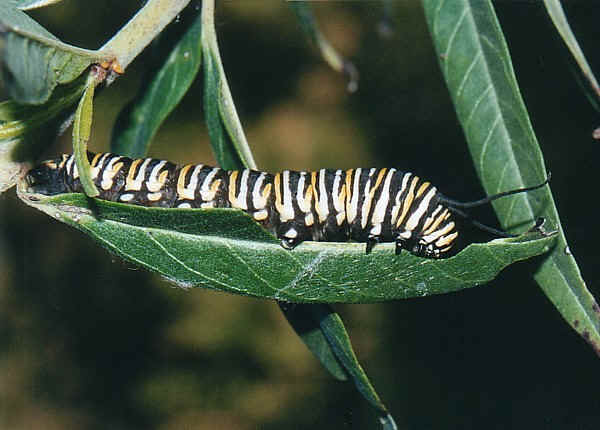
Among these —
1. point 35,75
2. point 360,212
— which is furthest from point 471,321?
point 35,75

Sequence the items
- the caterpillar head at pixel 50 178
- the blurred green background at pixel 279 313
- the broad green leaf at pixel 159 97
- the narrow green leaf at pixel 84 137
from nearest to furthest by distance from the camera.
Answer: the narrow green leaf at pixel 84 137 < the caterpillar head at pixel 50 178 < the broad green leaf at pixel 159 97 < the blurred green background at pixel 279 313

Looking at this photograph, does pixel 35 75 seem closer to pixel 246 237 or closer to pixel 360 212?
pixel 246 237

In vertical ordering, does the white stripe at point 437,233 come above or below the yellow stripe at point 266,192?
below

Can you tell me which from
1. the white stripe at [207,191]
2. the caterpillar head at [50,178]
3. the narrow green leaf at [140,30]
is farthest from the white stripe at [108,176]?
the narrow green leaf at [140,30]

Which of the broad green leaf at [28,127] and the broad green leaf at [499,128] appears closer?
the broad green leaf at [28,127]

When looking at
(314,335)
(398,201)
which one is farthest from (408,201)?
(314,335)

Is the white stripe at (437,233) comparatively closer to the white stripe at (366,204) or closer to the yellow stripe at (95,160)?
the white stripe at (366,204)

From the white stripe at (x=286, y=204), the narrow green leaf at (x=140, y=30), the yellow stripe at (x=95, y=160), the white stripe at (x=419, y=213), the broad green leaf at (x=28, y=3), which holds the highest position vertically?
the broad green leaf at (x=28, y=3)
